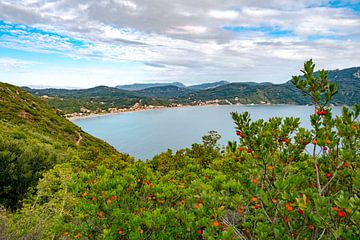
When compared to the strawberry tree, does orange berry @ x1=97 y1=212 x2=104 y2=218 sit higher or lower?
lower

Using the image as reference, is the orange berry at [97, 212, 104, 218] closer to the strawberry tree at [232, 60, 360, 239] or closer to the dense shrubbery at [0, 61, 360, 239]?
the dense shrubbery at [0, 61, 360, 239]

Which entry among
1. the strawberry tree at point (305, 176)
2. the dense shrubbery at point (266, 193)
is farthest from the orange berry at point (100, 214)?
the strawberry tree at point (305, 176)

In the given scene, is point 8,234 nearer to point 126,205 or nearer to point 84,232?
point 84,232

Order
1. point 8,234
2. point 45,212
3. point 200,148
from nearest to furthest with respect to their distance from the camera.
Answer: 1. point 8,234
2. point 45,212
3. point 200,148

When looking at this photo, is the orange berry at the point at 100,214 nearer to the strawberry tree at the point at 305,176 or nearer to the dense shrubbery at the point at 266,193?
the dense shrubbery at the point at 266,193

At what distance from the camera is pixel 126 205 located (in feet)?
18.5

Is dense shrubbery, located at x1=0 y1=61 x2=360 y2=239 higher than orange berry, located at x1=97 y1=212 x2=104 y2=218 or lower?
higher

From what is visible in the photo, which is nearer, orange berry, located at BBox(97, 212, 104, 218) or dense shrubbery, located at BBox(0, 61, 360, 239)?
dense shrubbery, located at BBox(0, 61, 360, 239)

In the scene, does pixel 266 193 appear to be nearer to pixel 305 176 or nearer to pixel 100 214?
pixel 305 176

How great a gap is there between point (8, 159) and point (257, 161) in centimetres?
1161

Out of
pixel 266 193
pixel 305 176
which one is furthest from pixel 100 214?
pixel 305 176

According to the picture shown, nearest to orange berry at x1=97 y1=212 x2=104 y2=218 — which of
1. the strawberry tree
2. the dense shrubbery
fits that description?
the dense shrubbery

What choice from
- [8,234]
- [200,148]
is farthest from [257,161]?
[200,148]

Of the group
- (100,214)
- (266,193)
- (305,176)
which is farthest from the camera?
(100,214)
